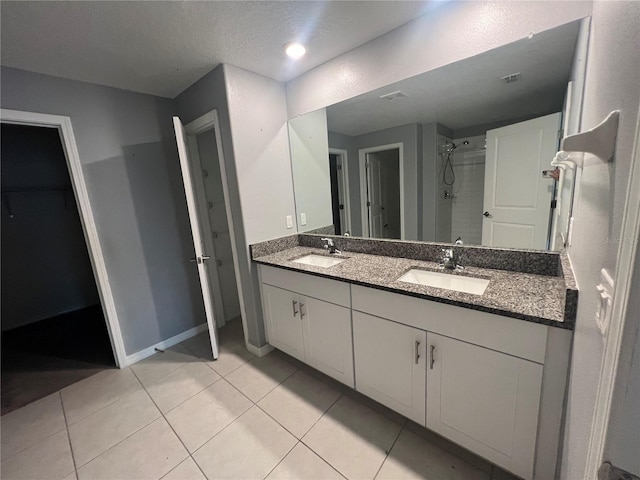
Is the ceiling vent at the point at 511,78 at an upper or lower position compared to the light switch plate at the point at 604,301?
upper

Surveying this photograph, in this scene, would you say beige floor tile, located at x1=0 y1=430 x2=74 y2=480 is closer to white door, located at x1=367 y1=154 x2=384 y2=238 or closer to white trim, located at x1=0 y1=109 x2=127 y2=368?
white trim, located at x1=0 y1=109 x2=127 y2=368

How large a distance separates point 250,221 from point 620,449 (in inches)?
79.4

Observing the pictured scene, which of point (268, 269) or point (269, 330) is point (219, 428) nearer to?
point (269, 330)

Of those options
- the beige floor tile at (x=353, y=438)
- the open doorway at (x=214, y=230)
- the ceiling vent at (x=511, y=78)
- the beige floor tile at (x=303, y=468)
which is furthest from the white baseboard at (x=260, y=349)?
the ceiling vent at (x=511, y=78)

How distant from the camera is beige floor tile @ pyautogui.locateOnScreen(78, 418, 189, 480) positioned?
1.35 metres

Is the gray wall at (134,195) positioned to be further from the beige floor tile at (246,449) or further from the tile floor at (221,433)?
the beige floor tile at (246,449)

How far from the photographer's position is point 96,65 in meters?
1.74

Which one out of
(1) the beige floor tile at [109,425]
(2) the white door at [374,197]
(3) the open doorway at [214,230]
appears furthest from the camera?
(3) the open doorway at [214,230]

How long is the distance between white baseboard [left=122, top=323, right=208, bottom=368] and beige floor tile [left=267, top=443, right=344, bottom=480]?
169cm

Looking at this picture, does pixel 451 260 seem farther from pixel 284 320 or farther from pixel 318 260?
pixel 284 320

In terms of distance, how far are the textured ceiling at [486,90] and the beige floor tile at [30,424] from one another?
288 centimetres

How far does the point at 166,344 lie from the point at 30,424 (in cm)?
92

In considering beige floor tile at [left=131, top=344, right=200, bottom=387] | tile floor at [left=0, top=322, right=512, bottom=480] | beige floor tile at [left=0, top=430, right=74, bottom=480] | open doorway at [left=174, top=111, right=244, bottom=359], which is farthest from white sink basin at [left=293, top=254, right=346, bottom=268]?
beige floor tile at [left=0, top=430, right=74, bottom=480]

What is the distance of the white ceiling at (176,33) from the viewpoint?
1.29 m
